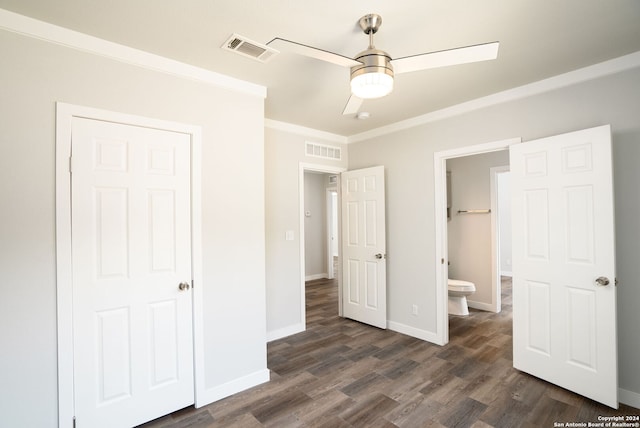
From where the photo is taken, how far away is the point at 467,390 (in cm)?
254

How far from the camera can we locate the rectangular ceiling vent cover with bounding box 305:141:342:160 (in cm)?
408

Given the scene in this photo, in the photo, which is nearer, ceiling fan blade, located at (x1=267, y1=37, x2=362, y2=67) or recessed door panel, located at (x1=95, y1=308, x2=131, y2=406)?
ceiling fan blade, located at (x1=267, y1=37, x2=362, y2=67)

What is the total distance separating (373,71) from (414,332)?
10.3ft

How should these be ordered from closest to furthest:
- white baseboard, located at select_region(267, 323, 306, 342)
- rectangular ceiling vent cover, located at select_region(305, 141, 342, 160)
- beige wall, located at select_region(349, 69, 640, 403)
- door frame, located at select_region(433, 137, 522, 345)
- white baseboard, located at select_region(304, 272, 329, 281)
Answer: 1. beige wall, located at select_region(349, 69, 640, 403)
2. door frame, located at select_region(433, 137, 522, 345)
3. white baseboard, located at select_region(267, 323, 306, 342)
4. rectangular ceiling vent cover, located at select_region(305, 141, 342, 160)
5. white baseboard, located at select_region(304, 272, 329, 281)

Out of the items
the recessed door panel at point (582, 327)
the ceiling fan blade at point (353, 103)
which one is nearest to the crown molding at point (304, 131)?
the ceiling fan blade at point (353, 103)

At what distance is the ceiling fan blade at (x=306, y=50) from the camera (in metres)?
1.44

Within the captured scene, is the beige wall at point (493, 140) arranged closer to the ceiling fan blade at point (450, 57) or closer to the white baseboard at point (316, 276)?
the ceiling fan blade at point (450, 57)

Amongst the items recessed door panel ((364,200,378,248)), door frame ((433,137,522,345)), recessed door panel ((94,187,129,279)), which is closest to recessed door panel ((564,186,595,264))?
door frame ((433,137,522,345))

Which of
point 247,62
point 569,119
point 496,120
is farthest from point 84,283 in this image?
point 569,119

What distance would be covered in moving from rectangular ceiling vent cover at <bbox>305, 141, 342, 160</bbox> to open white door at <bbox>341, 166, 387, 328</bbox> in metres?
0.31

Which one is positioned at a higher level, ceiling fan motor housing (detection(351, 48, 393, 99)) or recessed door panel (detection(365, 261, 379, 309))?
ceiling fan motor housing (detection(351, 48, 393, 99))

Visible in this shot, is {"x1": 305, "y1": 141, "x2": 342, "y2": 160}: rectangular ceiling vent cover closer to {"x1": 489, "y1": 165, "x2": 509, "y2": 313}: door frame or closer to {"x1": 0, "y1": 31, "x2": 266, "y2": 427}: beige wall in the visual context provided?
{"x1": 0, "y1": 31, "x2": 266, "y2": 427}: beige wall

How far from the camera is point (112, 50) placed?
204 cm

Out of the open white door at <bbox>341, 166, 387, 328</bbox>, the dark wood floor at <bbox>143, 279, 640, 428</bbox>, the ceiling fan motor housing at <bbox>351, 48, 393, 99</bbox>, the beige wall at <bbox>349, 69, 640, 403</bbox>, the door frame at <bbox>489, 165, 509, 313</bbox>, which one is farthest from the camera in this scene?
the door frame at <bbox>489, 165, 509, 313</bbox>
